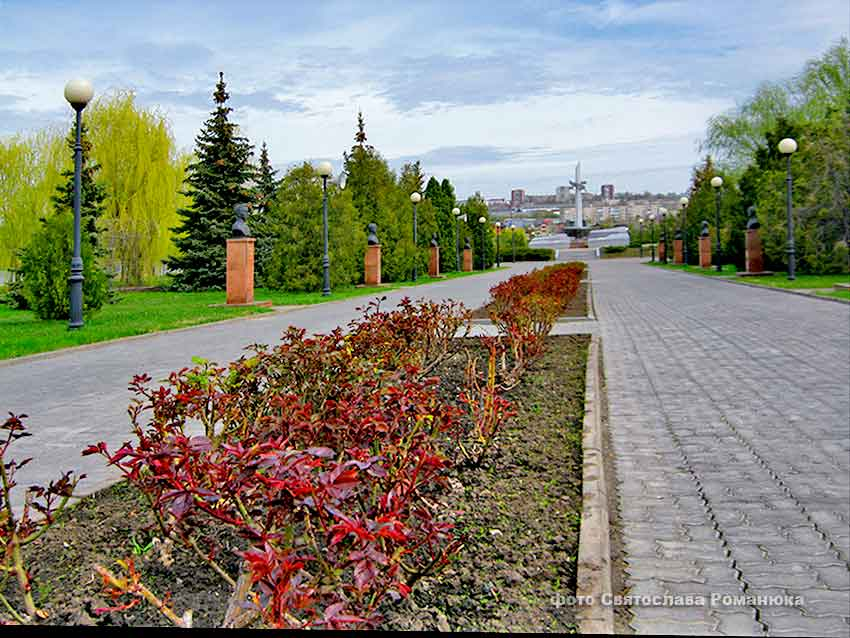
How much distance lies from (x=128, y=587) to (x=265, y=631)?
1140 millimetres

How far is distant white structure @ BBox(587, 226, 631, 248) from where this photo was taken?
9850 cm

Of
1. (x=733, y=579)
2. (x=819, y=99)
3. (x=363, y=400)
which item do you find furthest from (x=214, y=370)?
(x=819, y=99)

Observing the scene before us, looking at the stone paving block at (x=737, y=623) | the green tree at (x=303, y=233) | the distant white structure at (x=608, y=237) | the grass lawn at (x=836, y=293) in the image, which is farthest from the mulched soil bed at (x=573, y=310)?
the distant white structure at (x=608, y=237)

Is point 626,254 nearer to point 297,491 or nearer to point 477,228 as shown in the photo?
point 477,228

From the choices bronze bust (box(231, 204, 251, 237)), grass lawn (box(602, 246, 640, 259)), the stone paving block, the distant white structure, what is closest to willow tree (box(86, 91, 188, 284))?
bronze bust (box(231, 204, 251, 237))

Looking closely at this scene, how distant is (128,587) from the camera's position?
1686 mm

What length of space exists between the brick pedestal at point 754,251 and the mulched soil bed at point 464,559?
28754 mm

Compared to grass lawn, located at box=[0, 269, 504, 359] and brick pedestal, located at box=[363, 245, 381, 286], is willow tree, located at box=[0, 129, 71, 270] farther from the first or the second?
brick pedestal, located at box=[363, 245, 381, 286]

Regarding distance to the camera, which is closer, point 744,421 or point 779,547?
point 779,547

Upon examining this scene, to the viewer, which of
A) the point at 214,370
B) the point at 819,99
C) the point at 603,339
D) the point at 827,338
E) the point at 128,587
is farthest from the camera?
the point at 819,99

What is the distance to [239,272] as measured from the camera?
63.2 feet

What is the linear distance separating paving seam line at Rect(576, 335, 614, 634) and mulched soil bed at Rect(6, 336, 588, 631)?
0.17 ft

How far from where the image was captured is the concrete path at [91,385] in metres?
4.81

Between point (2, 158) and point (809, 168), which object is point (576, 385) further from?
point (2, 158)
